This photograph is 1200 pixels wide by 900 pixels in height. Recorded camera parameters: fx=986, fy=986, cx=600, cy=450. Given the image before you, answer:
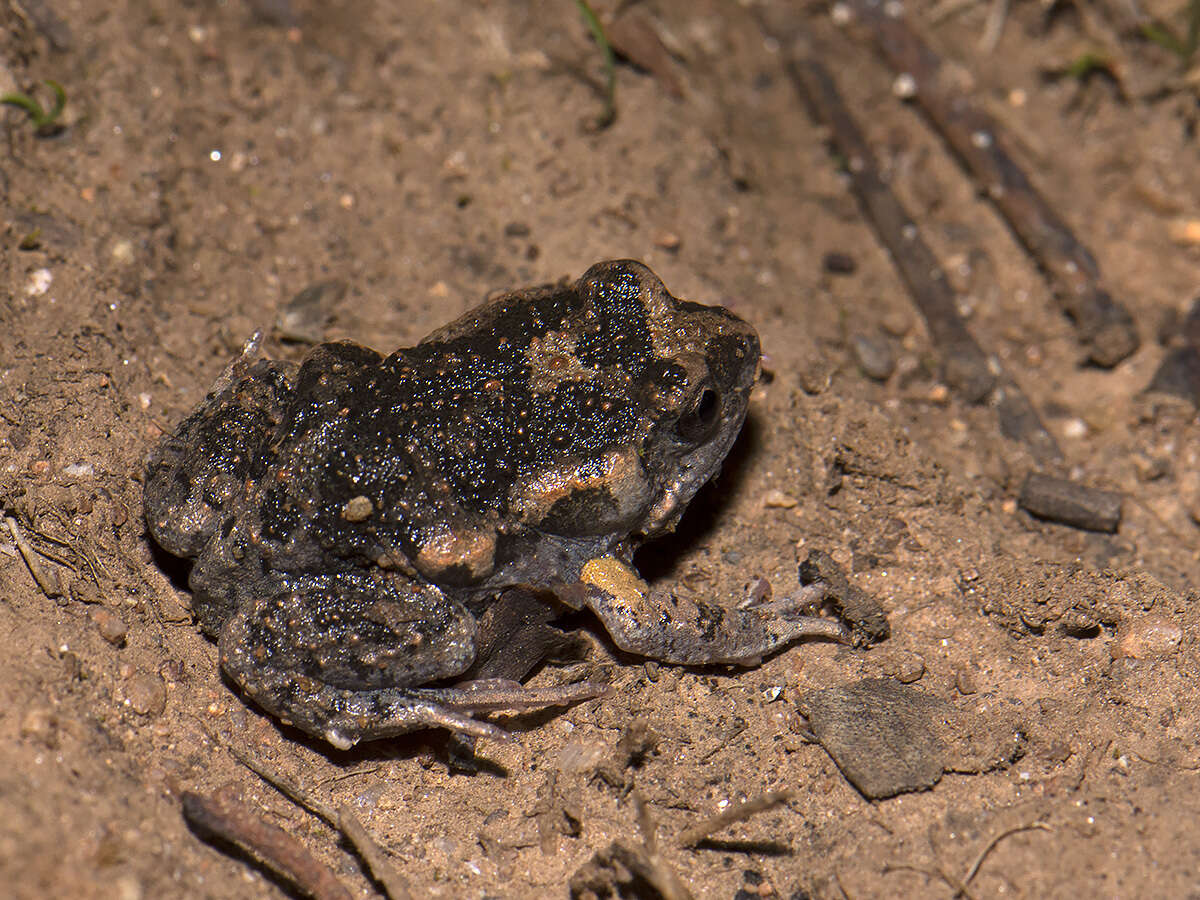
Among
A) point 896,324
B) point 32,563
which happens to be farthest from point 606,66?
point 32,563

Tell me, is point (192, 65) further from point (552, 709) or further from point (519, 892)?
point (519, 892)

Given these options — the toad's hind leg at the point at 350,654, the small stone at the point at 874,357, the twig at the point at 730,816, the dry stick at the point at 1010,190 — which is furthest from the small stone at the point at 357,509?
the dry stick at the point at 1010,190

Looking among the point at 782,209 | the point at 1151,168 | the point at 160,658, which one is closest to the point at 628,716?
the point at 160,658

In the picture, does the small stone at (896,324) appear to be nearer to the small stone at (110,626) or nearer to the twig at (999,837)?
the twig at (999,837)

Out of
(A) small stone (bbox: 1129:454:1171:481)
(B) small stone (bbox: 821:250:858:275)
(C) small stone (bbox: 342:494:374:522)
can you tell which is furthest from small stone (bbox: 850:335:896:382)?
(C) small stone (bbox: 342:494:374:522)

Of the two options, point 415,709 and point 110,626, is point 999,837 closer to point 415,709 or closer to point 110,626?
point 415,709
